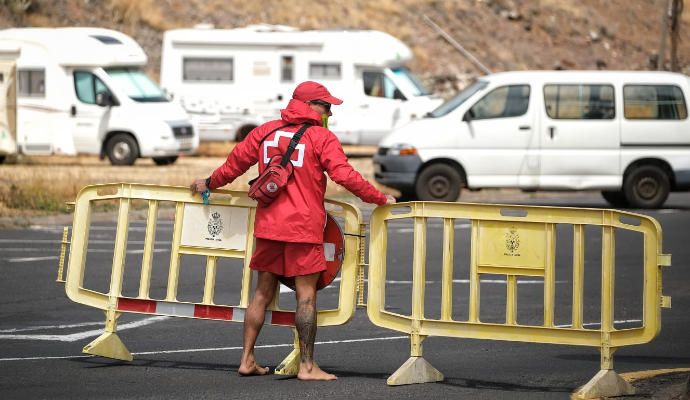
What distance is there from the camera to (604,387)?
8.34 meters

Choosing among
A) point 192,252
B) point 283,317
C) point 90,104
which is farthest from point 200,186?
point 90,104

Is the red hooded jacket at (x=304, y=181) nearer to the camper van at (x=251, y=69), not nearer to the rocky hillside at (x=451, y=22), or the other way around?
the camper van at (x=251, y=69)

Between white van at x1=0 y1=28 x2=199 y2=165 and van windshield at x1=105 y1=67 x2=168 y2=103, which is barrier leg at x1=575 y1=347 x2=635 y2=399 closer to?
white van at x1=0 y1=28 x2=199 y2=165

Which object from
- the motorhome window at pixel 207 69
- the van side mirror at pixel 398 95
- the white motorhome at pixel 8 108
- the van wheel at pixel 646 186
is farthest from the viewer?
the motorhome window at pixel 207 69

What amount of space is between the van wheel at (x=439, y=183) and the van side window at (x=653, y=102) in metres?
2.55

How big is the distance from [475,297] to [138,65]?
21.8 meters

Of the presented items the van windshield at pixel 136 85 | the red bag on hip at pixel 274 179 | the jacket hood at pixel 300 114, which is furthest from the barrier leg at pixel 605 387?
the van windshield at pixel 136 85

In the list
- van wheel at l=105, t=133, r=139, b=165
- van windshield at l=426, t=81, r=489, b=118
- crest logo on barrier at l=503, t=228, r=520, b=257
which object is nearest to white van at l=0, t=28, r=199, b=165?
van wheel at l=105, t=133, r=139, b=165

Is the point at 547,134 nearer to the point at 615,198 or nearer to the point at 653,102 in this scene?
the point at 653,102

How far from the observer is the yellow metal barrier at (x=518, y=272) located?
332 inches

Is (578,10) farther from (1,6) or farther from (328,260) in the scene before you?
(328,260)

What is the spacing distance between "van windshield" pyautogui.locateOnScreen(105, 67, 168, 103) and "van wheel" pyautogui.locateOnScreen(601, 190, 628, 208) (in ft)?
33.6

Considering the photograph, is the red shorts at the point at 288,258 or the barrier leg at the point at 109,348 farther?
the barrier leg at the point at 109,348

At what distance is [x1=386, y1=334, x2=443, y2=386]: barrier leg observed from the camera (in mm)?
8766
